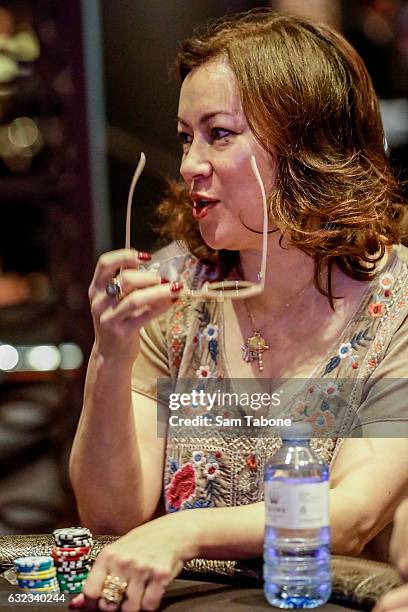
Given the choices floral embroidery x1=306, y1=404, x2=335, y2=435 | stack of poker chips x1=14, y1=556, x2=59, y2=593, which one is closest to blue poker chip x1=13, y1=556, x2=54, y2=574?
stack of poker chips x1=14, y1=556, x2=59, y2=593

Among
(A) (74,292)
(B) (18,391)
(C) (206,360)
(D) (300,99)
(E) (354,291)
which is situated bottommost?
(B) (18,391)

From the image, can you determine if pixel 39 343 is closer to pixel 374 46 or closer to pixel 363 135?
pixel 374 46

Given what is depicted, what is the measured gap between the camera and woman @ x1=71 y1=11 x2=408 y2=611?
1699mm

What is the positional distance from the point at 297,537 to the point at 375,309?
0.59 metres

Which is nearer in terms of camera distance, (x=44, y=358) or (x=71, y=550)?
(x=71, y=550)

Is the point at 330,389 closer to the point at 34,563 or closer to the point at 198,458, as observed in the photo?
the point at 198,458

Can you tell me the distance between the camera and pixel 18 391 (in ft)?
11.1

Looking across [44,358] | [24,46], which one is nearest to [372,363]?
[44,358]

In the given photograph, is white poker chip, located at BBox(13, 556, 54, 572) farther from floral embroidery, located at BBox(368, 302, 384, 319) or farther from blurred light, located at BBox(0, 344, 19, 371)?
blurred light, located at BBox(0, 344, 19, 371)

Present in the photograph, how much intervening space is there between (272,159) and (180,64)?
25cm

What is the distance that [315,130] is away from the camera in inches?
69.8

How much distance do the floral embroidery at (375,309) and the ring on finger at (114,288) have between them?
0.48 metres

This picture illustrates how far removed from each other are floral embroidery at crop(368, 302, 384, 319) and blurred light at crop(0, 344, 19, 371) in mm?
1850

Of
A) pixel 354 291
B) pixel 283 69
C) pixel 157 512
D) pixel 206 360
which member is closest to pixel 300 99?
pixel 283 69
